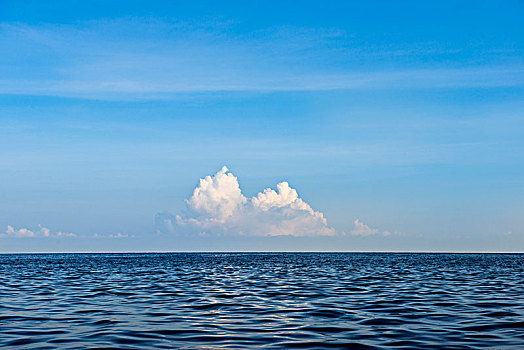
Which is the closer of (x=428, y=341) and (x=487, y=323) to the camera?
(x=428, y=341)

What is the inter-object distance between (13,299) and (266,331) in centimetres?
1693

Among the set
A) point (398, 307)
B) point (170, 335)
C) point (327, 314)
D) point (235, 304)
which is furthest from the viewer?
point (235, 304)

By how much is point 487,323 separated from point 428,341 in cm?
471

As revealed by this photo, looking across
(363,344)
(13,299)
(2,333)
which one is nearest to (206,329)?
(363,344)

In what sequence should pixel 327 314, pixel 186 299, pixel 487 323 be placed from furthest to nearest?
1. pixel 186 299
2. pixel 327 314
3. pixel 487 323

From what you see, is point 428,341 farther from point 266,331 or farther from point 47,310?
point 47,310

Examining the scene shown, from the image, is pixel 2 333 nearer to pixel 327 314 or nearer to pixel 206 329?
pixel 206 329

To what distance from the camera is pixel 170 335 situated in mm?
17125

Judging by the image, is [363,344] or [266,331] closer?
[363,344]

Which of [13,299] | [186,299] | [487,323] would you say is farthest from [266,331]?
[13,299]

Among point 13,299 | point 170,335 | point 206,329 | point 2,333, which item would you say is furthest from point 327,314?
point 13,299

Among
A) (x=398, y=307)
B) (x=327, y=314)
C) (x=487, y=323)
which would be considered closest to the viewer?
(x=487, y=323)

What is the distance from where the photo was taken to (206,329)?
59.8ft

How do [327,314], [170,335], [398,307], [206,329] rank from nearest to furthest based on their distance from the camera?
[170,335]
[206,329]
[327,314]
[398,307]
